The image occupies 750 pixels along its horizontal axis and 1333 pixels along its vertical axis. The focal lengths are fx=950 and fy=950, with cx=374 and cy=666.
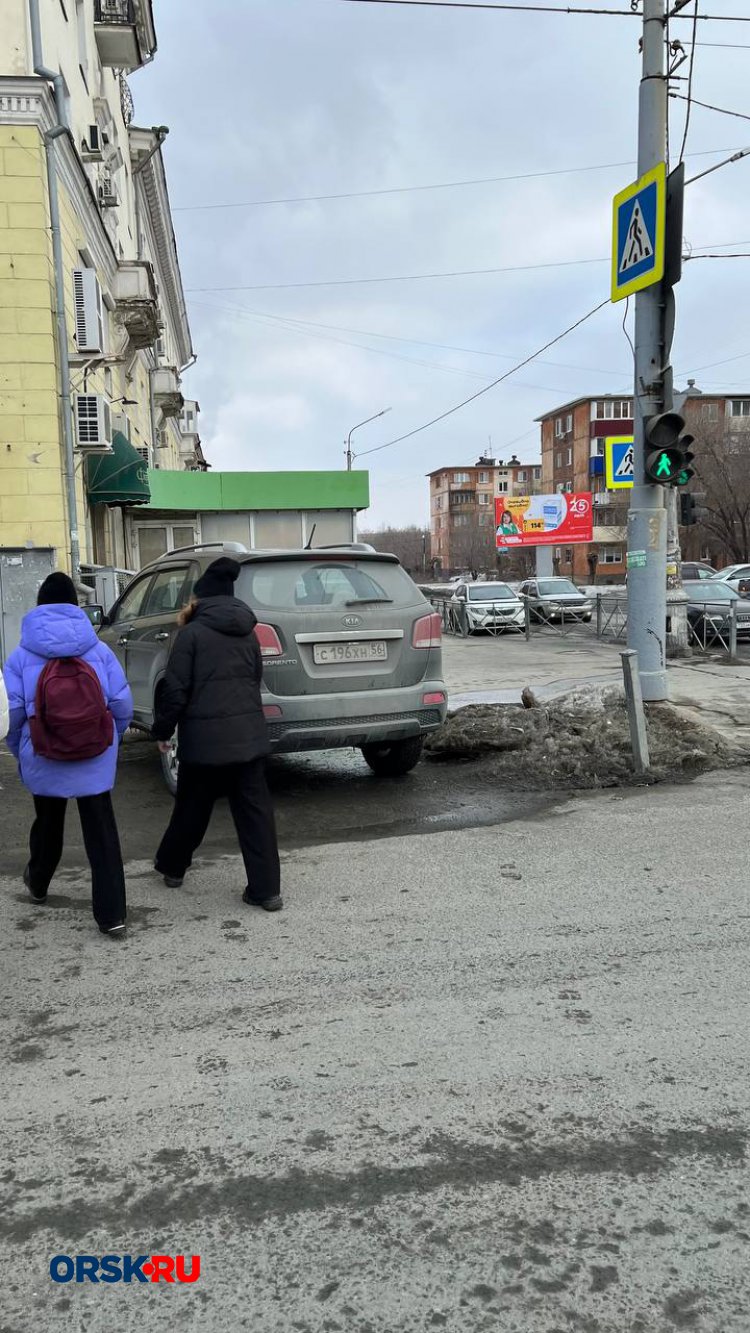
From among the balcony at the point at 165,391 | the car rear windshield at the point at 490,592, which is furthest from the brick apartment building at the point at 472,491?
the car rear windshield at the point at 490,592

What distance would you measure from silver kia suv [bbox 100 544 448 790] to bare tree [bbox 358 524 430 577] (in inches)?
3955

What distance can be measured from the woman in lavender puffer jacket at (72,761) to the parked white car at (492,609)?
2181cm

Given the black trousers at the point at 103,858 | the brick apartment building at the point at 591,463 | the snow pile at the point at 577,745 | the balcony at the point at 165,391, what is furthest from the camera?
the brick apartment building at the point at 591,463

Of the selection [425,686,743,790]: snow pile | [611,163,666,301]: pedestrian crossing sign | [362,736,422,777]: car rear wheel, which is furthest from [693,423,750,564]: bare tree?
[362,736,422,777]: car rear wheel

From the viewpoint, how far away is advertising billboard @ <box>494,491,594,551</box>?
130 feet

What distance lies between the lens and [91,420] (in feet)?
52.6

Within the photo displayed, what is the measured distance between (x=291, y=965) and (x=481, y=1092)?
1.23 metres

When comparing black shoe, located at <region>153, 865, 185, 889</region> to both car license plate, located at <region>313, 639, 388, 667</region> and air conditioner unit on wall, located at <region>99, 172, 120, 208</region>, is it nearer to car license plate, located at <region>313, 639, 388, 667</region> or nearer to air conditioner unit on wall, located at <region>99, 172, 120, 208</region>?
car license plate, located at <region>313, 639, 388, 667</region>

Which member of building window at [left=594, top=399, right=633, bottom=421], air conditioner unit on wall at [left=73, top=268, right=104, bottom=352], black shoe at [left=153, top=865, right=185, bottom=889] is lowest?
black shoe at [left=153, top=865, right=185, bottom=889]

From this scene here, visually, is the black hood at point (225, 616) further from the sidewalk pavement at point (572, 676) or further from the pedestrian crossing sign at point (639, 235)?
the pedestrian crossing sign at point (639, 235)

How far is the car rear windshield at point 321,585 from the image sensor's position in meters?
6.35

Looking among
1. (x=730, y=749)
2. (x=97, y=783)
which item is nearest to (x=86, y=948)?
(x=97, y=783)

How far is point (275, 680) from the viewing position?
618 cm

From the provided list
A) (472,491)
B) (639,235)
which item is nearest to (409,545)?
(472,491)
